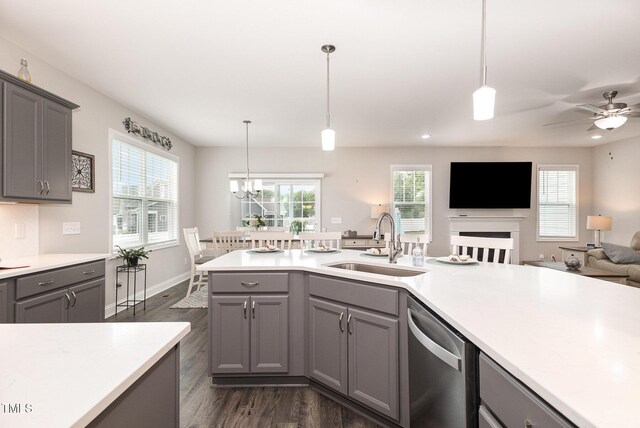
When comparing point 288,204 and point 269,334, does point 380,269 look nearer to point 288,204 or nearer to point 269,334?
point 269,334

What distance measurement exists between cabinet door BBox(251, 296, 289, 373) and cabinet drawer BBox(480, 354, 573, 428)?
153 cm

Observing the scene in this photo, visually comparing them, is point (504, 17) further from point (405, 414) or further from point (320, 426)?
point (320, 426)

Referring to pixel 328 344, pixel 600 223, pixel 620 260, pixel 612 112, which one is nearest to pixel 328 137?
pixel 328 344

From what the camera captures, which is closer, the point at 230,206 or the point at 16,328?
the point at 16,328

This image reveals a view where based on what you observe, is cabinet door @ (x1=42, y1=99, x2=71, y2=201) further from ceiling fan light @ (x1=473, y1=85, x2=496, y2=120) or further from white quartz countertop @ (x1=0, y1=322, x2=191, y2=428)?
ceiling fan light @ (x1=473, y1=85, x2=496, y2=120)

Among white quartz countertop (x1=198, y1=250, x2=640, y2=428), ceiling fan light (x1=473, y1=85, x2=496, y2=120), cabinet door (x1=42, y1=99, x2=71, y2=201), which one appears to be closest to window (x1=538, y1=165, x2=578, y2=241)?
white quartz countertop (x1=198, y1=250, x2=640, y2=428)

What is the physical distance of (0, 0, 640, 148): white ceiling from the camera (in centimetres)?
235

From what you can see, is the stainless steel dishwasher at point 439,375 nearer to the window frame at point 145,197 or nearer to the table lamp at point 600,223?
the window frame at point 145,197

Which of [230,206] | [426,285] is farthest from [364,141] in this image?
[426,285]

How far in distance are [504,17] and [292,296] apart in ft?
8.43

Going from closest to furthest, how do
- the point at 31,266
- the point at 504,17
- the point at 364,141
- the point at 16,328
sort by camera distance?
the point at 16,328 → the point at 31,266 → the point at 504,17 → the point at 364,141

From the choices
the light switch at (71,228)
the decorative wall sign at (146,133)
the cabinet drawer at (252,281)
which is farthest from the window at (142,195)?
the cabinet drawer at (252,281)

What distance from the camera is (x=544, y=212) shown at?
6855mm

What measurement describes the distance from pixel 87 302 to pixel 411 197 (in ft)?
19.0
